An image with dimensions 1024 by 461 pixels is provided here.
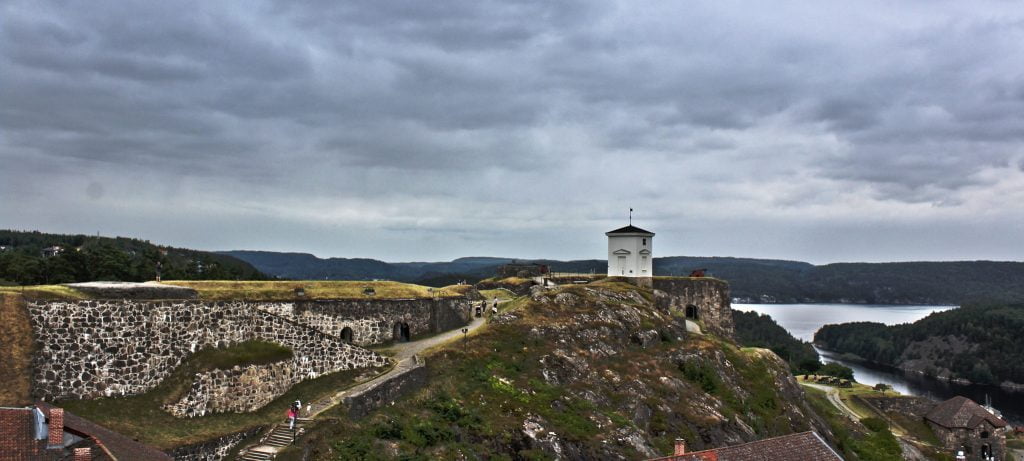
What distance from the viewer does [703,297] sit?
210 feet

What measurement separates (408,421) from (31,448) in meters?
13.4

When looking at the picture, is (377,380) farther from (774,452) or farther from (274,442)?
(774,452)

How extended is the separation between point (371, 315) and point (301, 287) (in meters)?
4.30

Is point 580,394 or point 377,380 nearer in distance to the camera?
point 377,380

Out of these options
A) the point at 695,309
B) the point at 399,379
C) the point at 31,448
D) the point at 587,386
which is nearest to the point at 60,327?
the point at 31,448

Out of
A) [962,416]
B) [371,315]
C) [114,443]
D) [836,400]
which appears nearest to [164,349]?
[114,443]

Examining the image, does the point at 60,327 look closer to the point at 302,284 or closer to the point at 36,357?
the point at 36,357

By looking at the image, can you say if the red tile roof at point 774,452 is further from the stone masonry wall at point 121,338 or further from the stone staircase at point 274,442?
the stone masonry wall at point 121,338

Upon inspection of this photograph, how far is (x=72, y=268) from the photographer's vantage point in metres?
45.5

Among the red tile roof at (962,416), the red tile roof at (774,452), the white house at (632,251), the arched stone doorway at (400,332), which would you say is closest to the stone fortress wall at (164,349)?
the arched stone doorway at (400,332)

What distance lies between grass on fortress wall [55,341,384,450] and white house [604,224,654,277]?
36184 millimetres

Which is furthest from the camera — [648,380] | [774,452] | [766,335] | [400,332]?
[766,335]

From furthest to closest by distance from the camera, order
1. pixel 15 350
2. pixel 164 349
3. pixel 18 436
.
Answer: pixel 164 349, pixel 15 350, pixel 18 436

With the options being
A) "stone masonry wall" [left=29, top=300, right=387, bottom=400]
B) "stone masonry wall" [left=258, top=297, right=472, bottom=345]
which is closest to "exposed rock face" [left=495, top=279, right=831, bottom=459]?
"stone masonry wall" [left=258, top=297, right=472, bottom=345]
